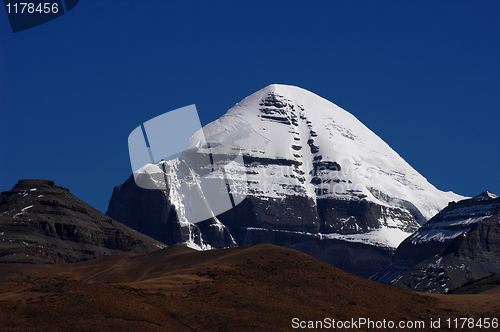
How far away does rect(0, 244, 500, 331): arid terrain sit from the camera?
64750 millimetres

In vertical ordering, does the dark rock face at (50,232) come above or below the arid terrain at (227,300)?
above

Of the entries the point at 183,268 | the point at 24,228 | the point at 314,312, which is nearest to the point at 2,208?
the point at 24,228

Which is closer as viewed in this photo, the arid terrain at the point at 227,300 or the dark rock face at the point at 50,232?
the arid terrain at the point at 227,300

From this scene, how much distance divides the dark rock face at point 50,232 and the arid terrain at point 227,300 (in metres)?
75.4

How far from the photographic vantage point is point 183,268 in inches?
3556

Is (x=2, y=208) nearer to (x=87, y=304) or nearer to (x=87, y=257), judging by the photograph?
(x=87, y=257)

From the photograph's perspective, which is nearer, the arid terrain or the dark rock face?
the arid terrain

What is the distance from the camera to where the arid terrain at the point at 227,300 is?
212 feet

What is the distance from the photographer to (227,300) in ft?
236

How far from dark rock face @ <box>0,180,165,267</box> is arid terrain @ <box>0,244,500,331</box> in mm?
75419

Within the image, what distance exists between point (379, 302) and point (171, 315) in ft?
75.9

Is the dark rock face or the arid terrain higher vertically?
the dark rock face

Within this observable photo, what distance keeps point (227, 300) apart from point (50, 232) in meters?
118

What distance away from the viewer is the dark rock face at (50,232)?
164 metres
